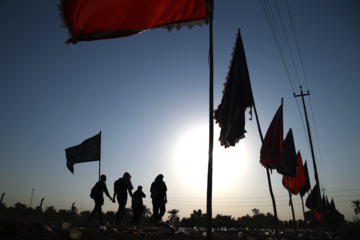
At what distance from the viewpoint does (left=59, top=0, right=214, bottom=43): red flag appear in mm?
4705

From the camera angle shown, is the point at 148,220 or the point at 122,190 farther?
the point at 148,220

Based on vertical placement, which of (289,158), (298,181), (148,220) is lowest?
(148,220)

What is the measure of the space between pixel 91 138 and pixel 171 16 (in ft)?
26.5

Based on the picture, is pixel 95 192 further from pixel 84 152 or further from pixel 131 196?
pixel 84 152

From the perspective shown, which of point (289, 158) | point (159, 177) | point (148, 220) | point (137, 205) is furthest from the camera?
point (148, 220)

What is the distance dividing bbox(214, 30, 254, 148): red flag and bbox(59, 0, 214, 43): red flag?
198 centimetres

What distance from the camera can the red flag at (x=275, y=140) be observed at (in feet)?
27.3

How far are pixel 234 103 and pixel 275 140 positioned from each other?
3535mm

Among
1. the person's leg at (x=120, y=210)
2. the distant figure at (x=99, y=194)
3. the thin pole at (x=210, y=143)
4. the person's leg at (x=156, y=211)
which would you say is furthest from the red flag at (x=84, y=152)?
the thin pole at (x=210, y=143)

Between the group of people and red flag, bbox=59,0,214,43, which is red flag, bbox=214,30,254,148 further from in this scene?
the group of people

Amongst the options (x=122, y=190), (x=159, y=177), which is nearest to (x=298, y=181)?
(x=159, y=177)

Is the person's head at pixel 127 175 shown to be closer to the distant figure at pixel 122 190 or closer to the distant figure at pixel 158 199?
the distant figure at pixel 122 190

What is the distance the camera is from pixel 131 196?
8609 mm

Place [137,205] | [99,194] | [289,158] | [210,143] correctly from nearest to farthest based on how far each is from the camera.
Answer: [210,143]
[99,194]
[137,205]
[289,158]
